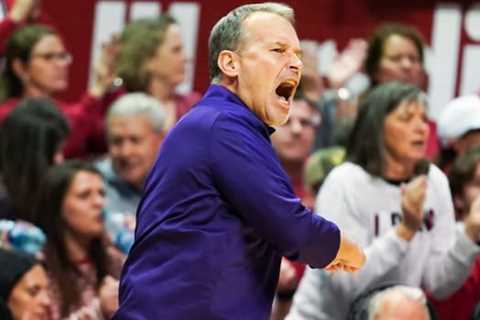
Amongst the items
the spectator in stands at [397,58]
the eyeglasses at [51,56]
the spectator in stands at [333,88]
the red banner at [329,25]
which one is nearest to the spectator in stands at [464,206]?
the spectator in stands at [397,58]

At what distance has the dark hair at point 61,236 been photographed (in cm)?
561

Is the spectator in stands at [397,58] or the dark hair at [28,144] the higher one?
the spectator in stands at [397,58]

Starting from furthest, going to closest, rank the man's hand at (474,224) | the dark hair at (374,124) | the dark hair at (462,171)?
the dark hair at (462,171), the dark hair at (374,124), the man's hand at (474,224)

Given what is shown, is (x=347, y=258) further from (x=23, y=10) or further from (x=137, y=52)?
(x=23, y=10)

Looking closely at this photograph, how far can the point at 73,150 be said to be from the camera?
22.4 feet

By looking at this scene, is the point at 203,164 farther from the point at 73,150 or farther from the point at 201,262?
the point at 73,150

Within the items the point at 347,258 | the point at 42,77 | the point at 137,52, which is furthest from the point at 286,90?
the point at 42,77

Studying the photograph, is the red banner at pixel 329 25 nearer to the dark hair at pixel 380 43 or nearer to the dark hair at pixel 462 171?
the dark hair at pixel 380 43

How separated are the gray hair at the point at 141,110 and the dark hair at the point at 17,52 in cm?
70

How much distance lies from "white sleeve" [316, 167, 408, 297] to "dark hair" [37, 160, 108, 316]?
100 centimetres

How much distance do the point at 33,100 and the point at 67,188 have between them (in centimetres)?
60

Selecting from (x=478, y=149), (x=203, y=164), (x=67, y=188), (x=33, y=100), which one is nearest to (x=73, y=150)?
(x=33, y=100)

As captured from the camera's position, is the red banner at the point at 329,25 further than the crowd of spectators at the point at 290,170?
Yes

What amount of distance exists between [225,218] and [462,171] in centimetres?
221
